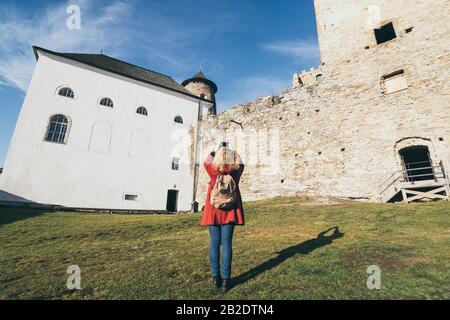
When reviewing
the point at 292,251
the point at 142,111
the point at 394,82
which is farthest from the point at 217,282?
the point at 142,111

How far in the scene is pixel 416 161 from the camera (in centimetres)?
1341

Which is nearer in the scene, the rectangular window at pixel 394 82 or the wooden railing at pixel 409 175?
the wooden railing at pixel 409 175

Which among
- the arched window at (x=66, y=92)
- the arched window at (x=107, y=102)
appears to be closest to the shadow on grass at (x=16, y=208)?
the arched window at (x=66, y=92)

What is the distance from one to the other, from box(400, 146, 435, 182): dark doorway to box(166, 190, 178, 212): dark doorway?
16394 mm

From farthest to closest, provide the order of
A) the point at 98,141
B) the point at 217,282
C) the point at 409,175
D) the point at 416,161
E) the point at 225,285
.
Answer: the point at 98,141 → the point at 416,161 → the point at 409,175 → the point at 217,282 → the point at 225,285

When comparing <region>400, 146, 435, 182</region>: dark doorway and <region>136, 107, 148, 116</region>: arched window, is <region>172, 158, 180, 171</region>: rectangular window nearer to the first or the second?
<region>136, 107, 148, 116</region>: arched window

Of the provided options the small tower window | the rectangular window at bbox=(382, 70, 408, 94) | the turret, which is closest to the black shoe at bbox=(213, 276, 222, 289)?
the rectangular window at bbox=(382, 70, 408, 94)

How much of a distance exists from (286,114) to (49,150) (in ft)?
55.9

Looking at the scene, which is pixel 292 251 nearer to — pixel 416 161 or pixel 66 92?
pixel 416 161

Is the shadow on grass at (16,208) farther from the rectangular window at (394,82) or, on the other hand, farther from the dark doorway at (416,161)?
the rectangular window at (394,82)

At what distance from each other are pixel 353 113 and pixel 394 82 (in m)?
2.67

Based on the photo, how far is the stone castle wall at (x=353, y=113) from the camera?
1295 cm

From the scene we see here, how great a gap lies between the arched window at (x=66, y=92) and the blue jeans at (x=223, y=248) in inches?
777

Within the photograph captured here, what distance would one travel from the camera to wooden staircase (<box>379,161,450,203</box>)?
1099cm
